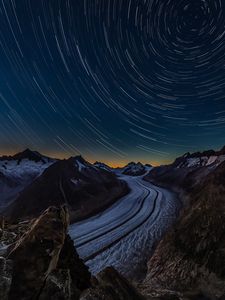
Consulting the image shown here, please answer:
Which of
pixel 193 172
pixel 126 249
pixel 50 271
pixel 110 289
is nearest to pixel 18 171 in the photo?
pixel 193 172

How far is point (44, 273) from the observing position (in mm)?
8766

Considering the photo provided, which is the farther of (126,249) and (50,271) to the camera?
(126,249)

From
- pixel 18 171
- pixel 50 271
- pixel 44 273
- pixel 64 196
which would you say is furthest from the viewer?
pixel 18 171

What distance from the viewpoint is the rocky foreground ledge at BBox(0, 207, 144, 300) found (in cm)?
833

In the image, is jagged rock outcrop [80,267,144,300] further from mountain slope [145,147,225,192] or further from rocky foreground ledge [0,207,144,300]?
mountain slope [145,147,225,192]

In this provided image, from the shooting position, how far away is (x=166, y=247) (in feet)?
81.4

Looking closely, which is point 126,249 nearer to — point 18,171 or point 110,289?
point 110,289

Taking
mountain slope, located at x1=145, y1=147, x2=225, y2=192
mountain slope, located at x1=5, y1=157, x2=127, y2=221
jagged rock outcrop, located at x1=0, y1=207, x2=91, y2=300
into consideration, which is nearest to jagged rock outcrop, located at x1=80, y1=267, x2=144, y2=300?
jagged rock outcrop, located at x1=0, y1=207, x2=91, y2=300

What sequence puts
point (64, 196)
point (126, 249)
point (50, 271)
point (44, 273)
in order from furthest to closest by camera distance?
point (64, 196) → point (126, 249) → point (50, 271) → point (44, 273)

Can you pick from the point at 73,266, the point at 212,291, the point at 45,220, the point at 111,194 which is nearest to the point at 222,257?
the point at 212,291

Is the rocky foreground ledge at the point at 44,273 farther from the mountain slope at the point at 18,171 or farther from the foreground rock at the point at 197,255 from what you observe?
the mountain slope at the point at 18,171

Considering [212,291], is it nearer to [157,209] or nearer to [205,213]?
[205,213]

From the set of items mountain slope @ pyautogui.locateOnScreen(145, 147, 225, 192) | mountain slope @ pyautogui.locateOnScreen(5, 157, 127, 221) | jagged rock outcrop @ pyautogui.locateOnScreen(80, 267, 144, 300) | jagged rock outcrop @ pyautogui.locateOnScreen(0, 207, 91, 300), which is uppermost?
mountain slope @ pyautogui.locateOnScreen(145, 147, 225, 192)

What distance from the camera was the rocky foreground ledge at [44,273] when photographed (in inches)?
328
